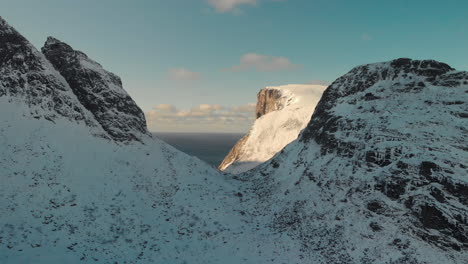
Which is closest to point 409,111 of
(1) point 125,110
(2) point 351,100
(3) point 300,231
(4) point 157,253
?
(2) point 351,100

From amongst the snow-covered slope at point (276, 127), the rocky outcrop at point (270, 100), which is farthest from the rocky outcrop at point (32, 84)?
the rocky outcrop at point (270, 100)

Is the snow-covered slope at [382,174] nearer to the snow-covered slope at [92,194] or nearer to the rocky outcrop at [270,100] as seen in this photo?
the snow-covered slope at [92,194]

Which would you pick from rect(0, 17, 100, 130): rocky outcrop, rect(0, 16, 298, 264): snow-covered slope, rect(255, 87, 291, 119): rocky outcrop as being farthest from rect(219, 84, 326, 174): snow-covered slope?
rect(0, 17, 100, 130): rocky outcrop

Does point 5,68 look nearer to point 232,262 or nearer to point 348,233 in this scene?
point 232,262

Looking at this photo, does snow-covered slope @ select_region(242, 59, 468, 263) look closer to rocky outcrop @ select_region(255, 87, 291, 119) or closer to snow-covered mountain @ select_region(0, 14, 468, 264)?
snow-covered mountain @ select_region(0, 14, 468, 264)

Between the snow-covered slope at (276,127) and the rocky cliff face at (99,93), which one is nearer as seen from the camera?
the rocky cliff face at (99,93)

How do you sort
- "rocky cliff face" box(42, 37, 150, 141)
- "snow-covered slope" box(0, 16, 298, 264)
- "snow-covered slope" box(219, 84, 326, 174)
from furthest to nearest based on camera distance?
"snow-covered slope" box(219, 84, 326, 174) → "rocky cliff face" box(42, 37, 150, 141) → "snow-covered slope" box(0, 16, 298, 264)

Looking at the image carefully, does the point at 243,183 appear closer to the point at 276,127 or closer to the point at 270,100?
the point at 276,127
